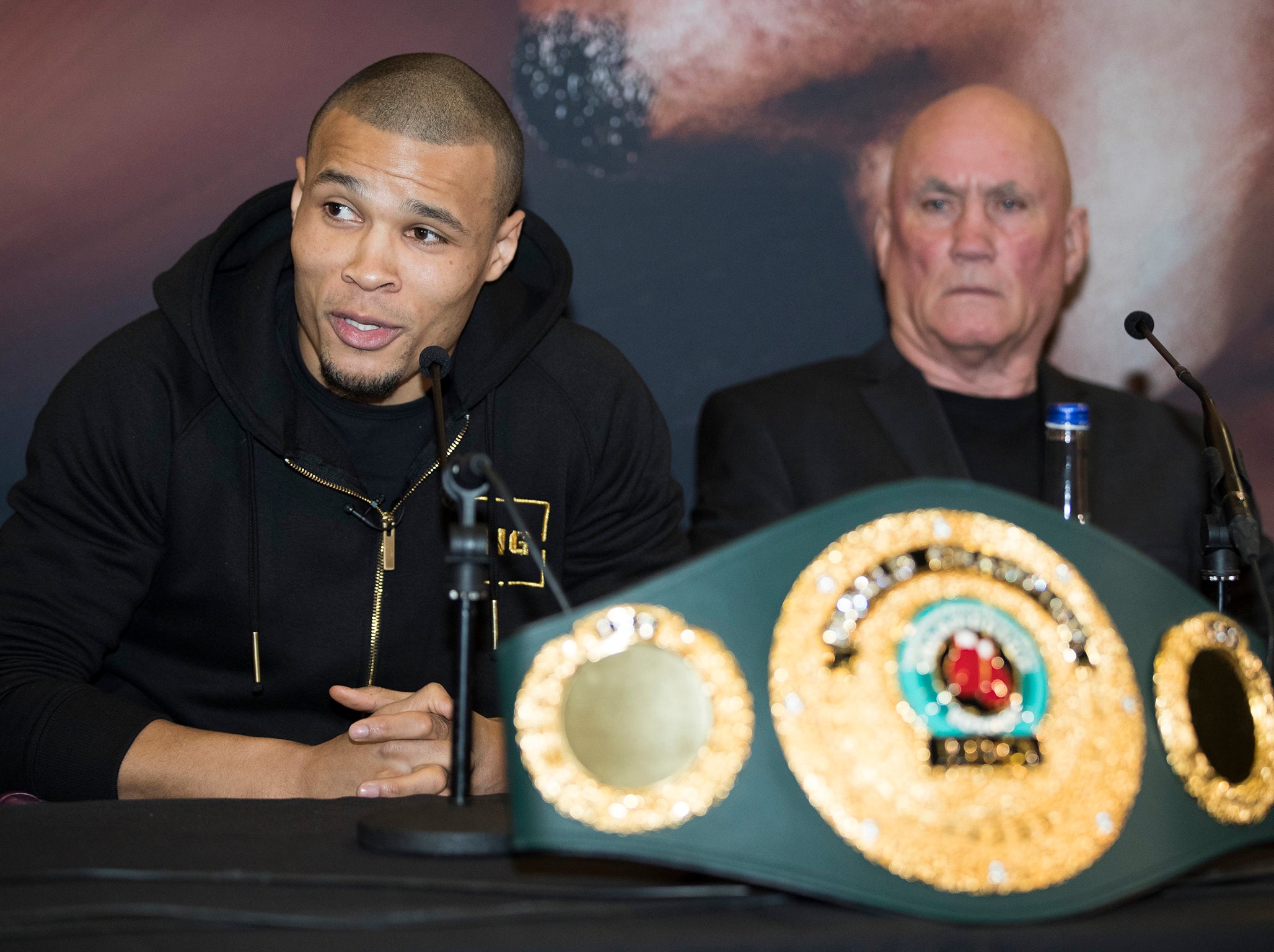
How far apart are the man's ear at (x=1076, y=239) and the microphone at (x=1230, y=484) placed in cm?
94

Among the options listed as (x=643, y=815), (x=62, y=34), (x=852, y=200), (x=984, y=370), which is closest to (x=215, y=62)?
(x=62, y=34)

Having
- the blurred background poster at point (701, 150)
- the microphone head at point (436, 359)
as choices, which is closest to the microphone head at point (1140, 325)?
the microphone head at point (436, 359)

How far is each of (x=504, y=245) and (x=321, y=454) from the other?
17.2 inches

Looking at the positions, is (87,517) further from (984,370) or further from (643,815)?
(984,370)

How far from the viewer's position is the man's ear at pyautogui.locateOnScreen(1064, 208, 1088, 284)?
2168 millimetres

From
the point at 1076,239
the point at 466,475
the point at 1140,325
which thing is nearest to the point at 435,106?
the point at 466,475

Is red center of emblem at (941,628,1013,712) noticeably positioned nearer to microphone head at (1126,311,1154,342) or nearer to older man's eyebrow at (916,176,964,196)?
microphone head at (1126,311,1154,342)

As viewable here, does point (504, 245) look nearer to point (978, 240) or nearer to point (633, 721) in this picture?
point (978, 240)

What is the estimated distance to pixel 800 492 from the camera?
6.21 ft

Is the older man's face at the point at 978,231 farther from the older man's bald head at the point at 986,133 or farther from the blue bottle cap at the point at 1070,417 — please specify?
the blue bottle cap at the point at 1070,417

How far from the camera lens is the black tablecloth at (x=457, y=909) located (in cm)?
62

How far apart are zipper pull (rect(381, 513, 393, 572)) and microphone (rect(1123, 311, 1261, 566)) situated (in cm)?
97

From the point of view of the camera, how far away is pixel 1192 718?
0.77 m

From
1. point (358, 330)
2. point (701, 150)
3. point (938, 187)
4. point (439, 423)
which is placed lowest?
point (439, 423)
